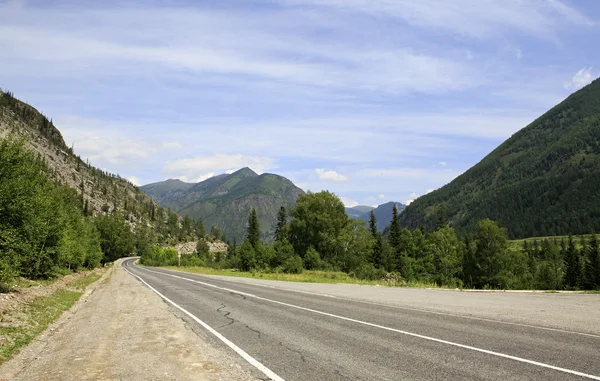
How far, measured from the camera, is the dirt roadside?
7.03 m

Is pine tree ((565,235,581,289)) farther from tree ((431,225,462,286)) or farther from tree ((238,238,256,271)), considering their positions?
tree ((238,238,256,271))

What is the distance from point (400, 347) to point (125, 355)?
618 centimetres

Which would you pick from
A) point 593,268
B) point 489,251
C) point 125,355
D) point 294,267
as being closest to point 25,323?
point 125,355

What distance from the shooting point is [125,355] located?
845cm

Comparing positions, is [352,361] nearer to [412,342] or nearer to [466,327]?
[412,342]

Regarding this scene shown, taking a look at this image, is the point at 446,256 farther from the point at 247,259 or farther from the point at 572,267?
the point at 247,259

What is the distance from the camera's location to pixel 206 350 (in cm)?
870

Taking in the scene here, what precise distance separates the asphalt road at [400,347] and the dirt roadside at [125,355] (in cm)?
69

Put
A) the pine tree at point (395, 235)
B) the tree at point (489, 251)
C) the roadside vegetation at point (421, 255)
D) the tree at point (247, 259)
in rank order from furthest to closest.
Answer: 1. the pine tree at point (395, 235)
2. the tree at point (247, 259)
3. the roadside vegetation at point (421, 255)
4. the tree at point (489, 251)

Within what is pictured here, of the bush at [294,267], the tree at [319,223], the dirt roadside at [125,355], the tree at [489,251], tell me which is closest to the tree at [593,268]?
the tree at [489,251]

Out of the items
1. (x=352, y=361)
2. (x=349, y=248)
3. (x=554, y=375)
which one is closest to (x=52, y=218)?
(x=352, y=361)

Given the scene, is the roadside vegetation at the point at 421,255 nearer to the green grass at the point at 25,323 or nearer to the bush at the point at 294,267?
the bush at the point at 294,267

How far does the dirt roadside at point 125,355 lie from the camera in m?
7.03

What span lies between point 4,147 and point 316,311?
18505 mm
